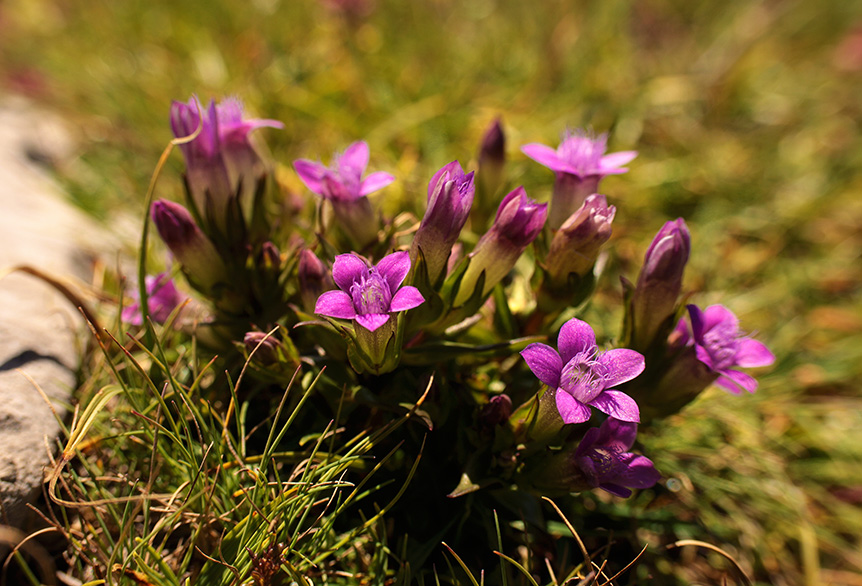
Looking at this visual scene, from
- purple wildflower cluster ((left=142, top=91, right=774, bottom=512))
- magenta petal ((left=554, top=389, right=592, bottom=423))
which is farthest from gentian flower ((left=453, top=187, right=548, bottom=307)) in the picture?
magenta petal ((left=554, top=389, right=592, bottom=423))

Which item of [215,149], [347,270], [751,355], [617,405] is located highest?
[215,149]

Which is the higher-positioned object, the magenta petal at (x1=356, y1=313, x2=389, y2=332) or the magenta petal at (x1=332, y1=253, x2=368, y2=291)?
the magenta petal at (x1=332, y1=253, x2=368, y2=291)

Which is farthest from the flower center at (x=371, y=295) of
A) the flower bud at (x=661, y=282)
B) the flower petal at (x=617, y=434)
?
the flower bud at (x=661, y=282)

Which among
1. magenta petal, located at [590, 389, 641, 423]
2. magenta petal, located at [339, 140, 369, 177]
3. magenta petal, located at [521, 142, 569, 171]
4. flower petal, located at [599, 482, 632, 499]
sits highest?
→ magenta petal, located at [339, 140, 369, 177]

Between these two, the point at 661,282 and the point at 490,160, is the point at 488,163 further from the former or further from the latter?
the point at 661,282

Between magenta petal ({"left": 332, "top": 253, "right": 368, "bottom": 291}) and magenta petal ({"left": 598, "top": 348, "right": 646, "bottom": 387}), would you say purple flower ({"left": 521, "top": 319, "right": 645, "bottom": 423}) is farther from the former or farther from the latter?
magenta petal ({"left": 332, "top": 253, "right": 368, "bottom": 291})

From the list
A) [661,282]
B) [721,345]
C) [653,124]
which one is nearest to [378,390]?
[661,282]
